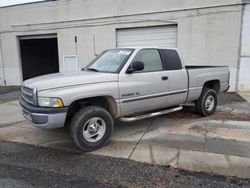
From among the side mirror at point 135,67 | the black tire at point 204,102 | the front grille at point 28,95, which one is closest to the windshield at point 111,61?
the side mirror at point 135,67

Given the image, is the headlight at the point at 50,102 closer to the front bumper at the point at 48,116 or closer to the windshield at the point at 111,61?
the front bumper at the point at 48,116

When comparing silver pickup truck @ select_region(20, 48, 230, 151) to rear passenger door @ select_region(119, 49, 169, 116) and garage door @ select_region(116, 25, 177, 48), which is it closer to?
rear passenger door @ select_region(119, 49, 169, 116)

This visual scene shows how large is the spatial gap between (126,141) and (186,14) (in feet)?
26.7

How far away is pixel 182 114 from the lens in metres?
6.66

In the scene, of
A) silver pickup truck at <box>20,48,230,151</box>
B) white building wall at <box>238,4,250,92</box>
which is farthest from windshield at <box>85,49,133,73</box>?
white building wall at <box>238,4,250,92</box>

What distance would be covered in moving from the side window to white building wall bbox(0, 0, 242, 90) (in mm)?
6192

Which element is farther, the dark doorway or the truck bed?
the dark doorway

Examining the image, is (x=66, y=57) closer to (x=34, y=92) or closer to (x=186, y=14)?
(x=186, y=14)

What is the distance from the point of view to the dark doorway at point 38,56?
16547mm

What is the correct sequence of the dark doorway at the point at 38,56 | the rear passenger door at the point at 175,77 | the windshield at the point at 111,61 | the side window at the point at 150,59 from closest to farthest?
the windshield at the point at 111,61 → the side window at the point at 150,59 → the rear passenger door at the point at 175,77 → the dark doorway at the point at 38,56

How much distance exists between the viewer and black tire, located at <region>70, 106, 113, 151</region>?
390cm

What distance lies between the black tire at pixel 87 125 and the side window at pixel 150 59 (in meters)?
1.37

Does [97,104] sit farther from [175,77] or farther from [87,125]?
[175,77]

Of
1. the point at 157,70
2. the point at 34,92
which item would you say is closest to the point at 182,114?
the point at 157,70
